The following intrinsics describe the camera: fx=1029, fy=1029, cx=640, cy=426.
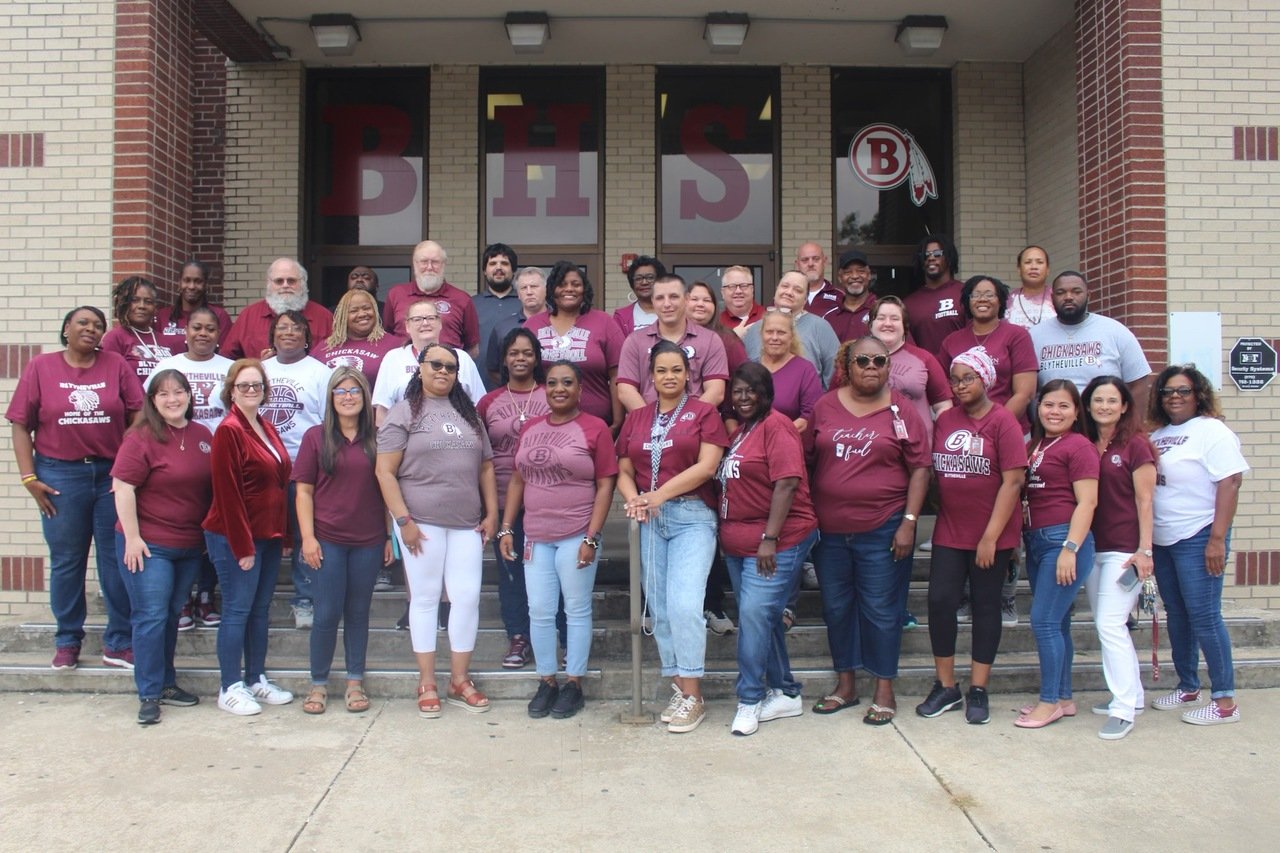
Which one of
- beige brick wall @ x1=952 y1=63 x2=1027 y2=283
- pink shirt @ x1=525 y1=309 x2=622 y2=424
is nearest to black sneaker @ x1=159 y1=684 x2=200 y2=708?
pink shirt @ x1=525 y1=309 x2=622 y2=424

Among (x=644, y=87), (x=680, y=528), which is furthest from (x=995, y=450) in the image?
(x=644, y=87)

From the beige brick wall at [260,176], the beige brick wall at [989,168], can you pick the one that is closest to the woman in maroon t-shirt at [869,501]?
the beige brick wall at [989,168]

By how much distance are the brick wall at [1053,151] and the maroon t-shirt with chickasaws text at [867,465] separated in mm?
3900

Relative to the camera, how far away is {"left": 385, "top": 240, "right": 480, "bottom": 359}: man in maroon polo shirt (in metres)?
6.55

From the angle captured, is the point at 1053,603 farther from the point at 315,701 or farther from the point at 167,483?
the point at 167,483

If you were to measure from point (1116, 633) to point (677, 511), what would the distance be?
221 cm

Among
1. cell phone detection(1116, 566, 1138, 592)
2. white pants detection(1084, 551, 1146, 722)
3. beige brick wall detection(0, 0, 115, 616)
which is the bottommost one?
white pants detection(1084, 551, 1146, 722)

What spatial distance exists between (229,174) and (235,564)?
5.03 m

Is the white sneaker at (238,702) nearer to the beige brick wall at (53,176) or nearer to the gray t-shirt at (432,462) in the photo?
the gray t-shirt at (432,462)

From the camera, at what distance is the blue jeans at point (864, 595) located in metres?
5.14

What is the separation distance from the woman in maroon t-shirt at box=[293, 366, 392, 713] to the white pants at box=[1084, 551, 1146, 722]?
3659mm

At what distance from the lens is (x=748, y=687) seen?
5055 millimetres

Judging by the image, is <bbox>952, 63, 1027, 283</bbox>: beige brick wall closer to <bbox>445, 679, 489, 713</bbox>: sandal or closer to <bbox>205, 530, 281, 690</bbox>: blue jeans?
<bbox>445, 679, 489, 713</bbox>: sandal

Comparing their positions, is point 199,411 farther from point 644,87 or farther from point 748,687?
point 644,87
